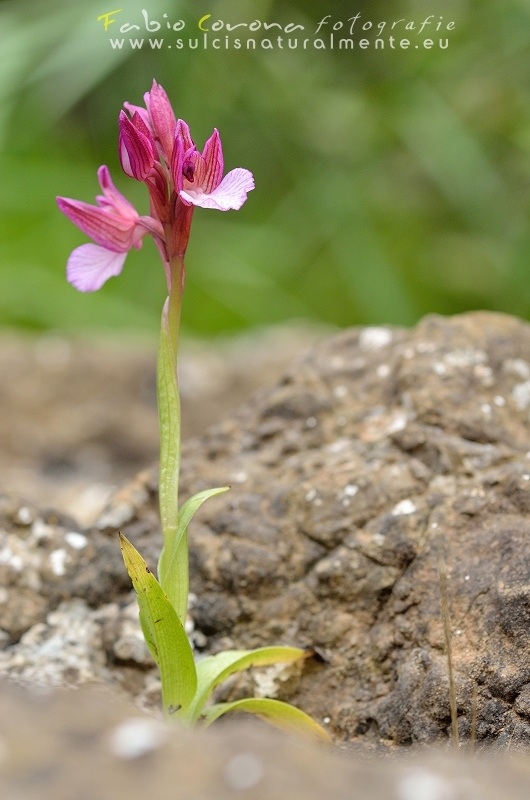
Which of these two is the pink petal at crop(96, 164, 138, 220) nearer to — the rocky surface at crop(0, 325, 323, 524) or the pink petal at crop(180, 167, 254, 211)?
the pink petal at crop(180, 167, 254, 211)

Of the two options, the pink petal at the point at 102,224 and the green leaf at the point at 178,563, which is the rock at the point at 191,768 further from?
the pink petal at the point at 102,224

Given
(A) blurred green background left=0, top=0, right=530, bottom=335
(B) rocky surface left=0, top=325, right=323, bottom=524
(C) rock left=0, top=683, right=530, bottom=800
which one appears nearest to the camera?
(C) rock left=0, top=683, right=530, bottom=800

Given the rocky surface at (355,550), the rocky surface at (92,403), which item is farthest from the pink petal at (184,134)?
the rocky surface at (92,403)

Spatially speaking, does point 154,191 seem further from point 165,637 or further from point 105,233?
point 165,637

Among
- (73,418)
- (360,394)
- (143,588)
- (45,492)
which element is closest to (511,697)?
(143,588)

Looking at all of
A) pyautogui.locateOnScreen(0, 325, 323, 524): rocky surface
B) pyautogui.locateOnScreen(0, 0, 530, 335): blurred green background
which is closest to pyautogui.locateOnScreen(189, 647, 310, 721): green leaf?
pyautogui.locateOnScreen(0, 325, 323, 524): rocky surface

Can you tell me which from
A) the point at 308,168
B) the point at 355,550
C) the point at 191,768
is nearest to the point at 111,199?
the point at 355,550
